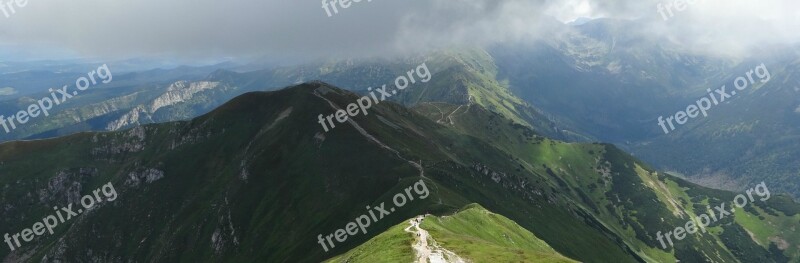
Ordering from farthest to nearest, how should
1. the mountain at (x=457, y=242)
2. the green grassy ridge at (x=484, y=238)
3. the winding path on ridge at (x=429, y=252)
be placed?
the green grassy ridge at (x=484, y=238) < the mountain at (x=457, y=242) < the winding path on ridge at (x=429, y=252)

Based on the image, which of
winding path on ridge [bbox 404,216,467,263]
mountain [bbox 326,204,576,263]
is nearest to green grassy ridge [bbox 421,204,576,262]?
mountain [bbox 326,204,576,263]

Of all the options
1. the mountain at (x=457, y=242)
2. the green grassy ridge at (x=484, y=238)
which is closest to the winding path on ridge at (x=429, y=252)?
the mountain at (x=457, y=242)

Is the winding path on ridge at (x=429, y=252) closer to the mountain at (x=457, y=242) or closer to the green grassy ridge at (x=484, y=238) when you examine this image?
the mountain at (x=457, y=242)

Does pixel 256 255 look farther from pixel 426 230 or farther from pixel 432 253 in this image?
pixel 432 253

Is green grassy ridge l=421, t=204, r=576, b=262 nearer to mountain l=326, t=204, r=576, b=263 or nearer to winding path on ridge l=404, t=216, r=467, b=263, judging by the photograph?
mountain l=326, t=204, r=576, b=263

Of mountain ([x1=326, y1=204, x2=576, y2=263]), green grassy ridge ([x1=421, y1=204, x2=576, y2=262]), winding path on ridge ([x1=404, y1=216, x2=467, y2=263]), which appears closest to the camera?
winding path on ridge ([x1=404, y1=216, x2=467, y2=263])

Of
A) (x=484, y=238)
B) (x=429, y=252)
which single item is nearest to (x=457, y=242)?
(x=429, y=252)

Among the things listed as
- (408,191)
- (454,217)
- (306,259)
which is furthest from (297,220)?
(454,217)

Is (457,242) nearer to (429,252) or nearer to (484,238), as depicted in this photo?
(429,252)
